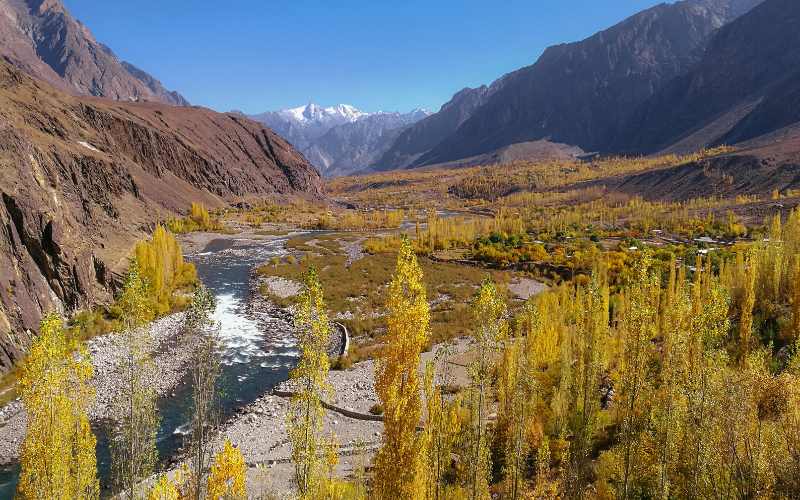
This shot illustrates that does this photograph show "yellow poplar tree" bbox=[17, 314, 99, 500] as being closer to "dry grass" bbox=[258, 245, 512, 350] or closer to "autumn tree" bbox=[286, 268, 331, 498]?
"autumn tree" bbox=[286, 268, 331, 498]

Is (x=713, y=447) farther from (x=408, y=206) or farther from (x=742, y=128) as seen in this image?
(x=742, y=128)

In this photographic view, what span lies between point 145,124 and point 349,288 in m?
89.6

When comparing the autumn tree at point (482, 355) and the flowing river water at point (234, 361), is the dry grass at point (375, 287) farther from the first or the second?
the autumn tree at point (482, 355)

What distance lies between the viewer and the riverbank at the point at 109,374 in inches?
739

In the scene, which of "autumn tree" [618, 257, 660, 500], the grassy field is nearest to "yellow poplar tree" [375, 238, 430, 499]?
"autumn tree" [618, 257, 660, 500]

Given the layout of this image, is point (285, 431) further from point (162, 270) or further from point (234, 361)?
point (162, 270)

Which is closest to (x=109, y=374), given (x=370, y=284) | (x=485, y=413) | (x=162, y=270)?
(x=162, y=270)

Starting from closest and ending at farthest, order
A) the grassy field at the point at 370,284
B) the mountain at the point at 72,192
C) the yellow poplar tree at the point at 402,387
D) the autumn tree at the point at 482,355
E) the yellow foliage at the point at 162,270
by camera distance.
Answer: the yellow poplar tree at the point at 402,387 → the autumn tree at the point at 482,355 → the mountain at the point at 72,192 → the yellow foliage at the point at 162,270 → the grassy field at the point at 370,284

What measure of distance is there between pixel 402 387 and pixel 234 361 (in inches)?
910

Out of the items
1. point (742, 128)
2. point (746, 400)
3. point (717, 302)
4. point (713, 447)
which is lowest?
point (713, 447)

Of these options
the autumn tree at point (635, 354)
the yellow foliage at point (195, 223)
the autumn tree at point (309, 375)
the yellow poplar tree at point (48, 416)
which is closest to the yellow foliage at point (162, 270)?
the yellow poplar tree at point (48, 416)

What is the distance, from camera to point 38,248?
93.1 feet

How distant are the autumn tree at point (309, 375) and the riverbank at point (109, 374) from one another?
291 inches

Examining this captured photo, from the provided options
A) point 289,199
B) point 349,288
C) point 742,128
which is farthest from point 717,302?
point 742,128
